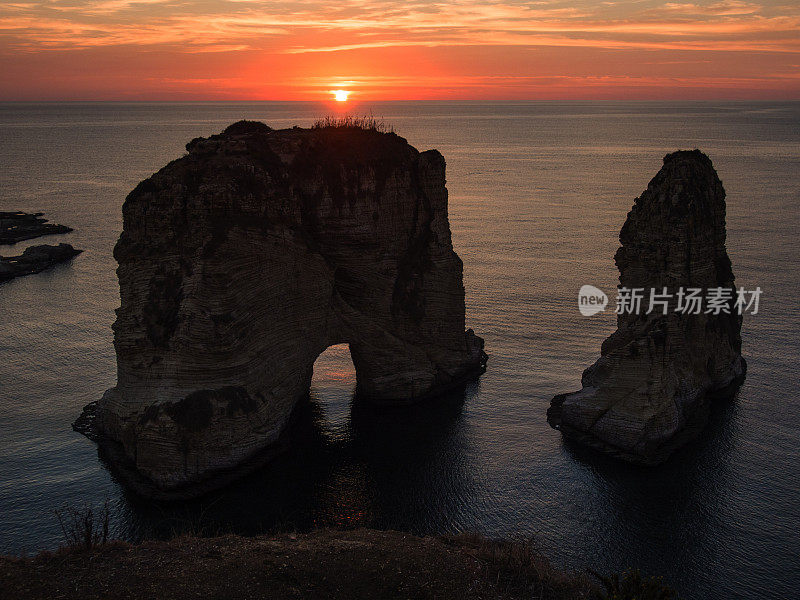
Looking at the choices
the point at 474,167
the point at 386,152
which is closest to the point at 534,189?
the point at 474,167

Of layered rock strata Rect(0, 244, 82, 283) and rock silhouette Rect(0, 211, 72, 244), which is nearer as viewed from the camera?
layered rock strata Rect(0, 244, 82, 283)

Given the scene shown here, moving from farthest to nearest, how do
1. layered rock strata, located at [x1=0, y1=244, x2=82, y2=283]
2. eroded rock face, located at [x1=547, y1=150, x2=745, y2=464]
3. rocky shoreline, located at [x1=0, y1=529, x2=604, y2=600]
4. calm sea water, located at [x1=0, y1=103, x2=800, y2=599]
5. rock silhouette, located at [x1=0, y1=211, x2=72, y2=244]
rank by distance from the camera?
rock silhouette, located at [x1=0, y1=211, x2=72, y2=244] → layered rock strata, located at [x1=0, y1=244, x2=82, y2=283] → eroded rock face, located at [x1=547, y1=150, x2=745, y2=464] → calm sea water, located at [x1=0, y1=103, x2=800, y2=599] → rocky shoreline, located at [x1=0, y1=529, x2=604, y2=600]

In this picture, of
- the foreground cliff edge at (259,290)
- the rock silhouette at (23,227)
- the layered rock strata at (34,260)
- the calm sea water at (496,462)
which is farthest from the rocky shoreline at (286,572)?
the rock silhouette at (23,227)

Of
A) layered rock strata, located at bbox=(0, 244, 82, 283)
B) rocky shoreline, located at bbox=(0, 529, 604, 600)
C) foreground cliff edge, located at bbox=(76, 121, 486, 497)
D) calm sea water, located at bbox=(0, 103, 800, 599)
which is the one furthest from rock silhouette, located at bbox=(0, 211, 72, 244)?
rocky shoreline, located at bbox=(0, 529, 604, 600)

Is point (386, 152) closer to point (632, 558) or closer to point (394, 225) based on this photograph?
point (394, 225)

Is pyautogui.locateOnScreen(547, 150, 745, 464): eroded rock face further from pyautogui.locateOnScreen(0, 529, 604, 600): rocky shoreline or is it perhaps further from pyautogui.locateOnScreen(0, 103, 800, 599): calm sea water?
pyautogui.locateOnScreen(0, 529, 604, 600): rocky shoreline

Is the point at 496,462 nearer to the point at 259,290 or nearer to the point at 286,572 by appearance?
the point at 259,290

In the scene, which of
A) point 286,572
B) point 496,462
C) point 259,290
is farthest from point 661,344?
point 286,572
